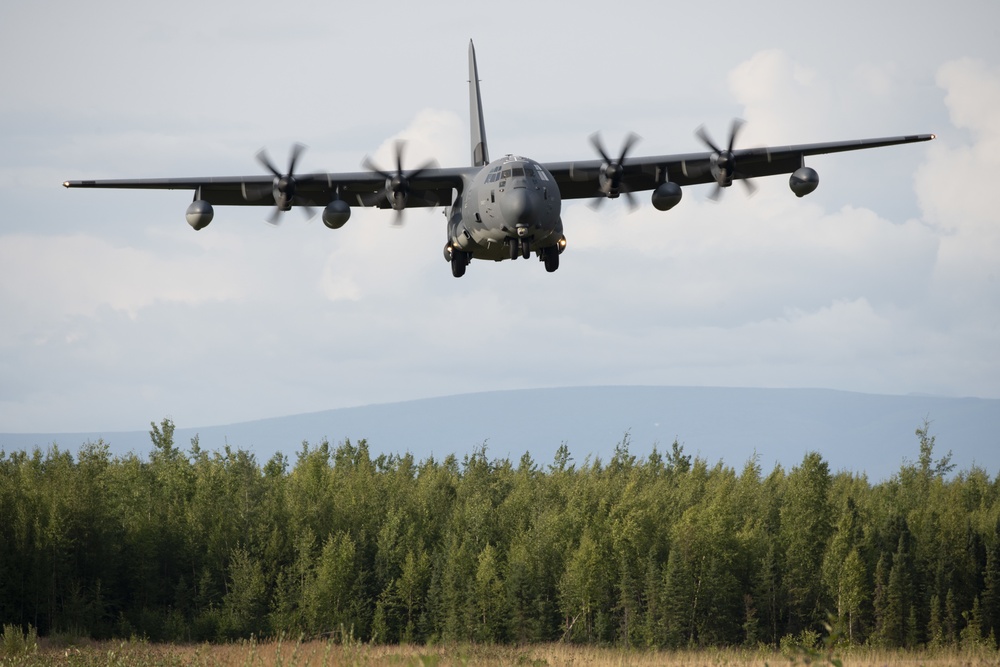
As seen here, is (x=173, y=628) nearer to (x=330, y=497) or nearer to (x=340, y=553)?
(x=340, y=553)

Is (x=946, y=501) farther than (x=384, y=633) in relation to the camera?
Yes

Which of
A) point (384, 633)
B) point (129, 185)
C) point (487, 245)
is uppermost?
point (129, 185)

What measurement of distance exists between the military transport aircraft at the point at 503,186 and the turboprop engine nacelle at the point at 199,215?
0.08 ft

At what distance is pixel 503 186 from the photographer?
26.4 meters

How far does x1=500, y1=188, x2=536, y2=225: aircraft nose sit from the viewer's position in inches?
1016

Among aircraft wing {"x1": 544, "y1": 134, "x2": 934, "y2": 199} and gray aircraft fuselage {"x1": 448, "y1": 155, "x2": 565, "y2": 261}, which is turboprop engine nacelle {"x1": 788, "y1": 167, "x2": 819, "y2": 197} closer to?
aircraft wing {"x1": 544, "y1": 134, "x2": 934, "y2": 199}

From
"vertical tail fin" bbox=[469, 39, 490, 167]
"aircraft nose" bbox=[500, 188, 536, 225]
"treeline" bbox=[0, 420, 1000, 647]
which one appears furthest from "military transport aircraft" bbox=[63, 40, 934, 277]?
"treeline" bbox=[0, 420, 1000, 647]

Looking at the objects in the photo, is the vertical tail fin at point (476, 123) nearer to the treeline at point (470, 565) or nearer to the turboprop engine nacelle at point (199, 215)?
the turboprop engine nacelle at point (199, 215)

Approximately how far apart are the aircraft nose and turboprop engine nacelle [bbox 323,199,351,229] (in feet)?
14.6

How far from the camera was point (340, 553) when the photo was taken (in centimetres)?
6600

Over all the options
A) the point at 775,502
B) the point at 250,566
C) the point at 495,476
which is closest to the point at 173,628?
the point at 250,566

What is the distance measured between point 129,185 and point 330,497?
153ft

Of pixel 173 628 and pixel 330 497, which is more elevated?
pixel 330 497

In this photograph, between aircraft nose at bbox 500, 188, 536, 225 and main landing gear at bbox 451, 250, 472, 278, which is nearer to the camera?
aircraft nose at bbox 500, 188, 536, 225
